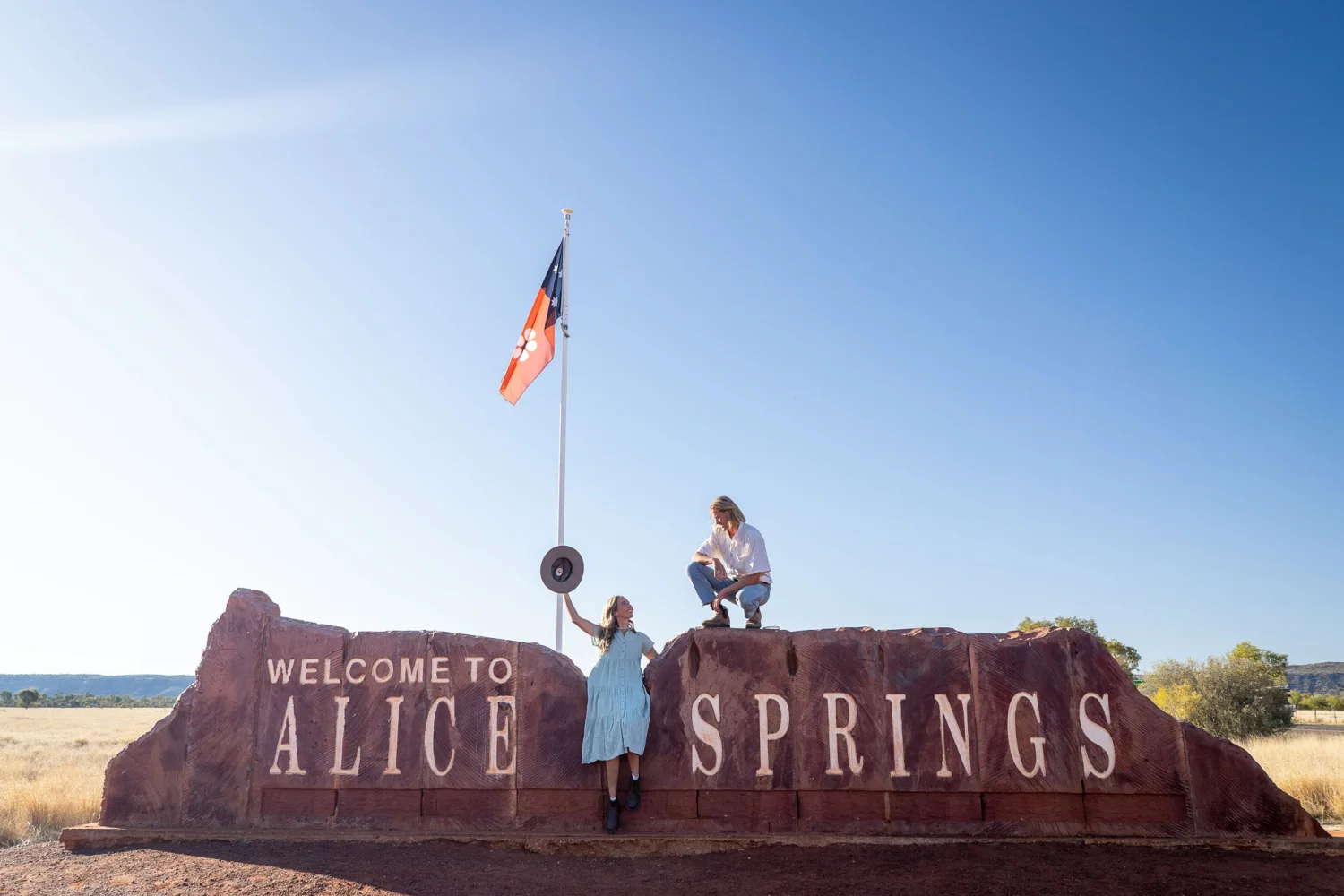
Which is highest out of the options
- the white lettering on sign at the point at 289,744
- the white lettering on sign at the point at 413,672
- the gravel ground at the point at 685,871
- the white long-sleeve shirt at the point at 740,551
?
the white long-sleeve shirt at the point at 740,551

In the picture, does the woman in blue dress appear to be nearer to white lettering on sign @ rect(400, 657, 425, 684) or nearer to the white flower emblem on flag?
white lettering on sign @ rect(400, 657, 425, 684)

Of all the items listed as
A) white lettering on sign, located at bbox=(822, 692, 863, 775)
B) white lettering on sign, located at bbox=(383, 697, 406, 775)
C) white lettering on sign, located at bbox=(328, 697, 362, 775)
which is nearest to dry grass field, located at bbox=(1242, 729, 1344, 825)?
white lettering on sign, located at bbox=(822, 692, 863, 775)

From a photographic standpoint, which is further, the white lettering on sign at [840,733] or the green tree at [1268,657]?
the green tree at [1268,657]

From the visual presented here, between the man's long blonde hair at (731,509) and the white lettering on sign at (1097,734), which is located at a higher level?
the man's long blonde hair at (731,509)

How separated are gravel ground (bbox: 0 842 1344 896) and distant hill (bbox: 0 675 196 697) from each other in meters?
164

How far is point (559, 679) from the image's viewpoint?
319 inches

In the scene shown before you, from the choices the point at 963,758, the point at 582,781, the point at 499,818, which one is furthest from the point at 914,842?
the point at 499,818

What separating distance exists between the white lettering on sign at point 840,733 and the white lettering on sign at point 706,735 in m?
0.86

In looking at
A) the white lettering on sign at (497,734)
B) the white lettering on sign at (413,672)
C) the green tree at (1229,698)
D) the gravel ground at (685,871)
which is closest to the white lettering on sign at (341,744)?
the white lettering on sign at (413,672)

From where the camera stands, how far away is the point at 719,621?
815cm

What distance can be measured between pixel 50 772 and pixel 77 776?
234cm

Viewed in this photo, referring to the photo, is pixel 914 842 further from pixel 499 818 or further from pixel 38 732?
pixel 38 732

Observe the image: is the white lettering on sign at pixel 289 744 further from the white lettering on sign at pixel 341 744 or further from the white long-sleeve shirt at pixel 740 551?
the white long-sleeve shirt at pixel 740 551

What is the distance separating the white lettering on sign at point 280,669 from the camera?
837cm
